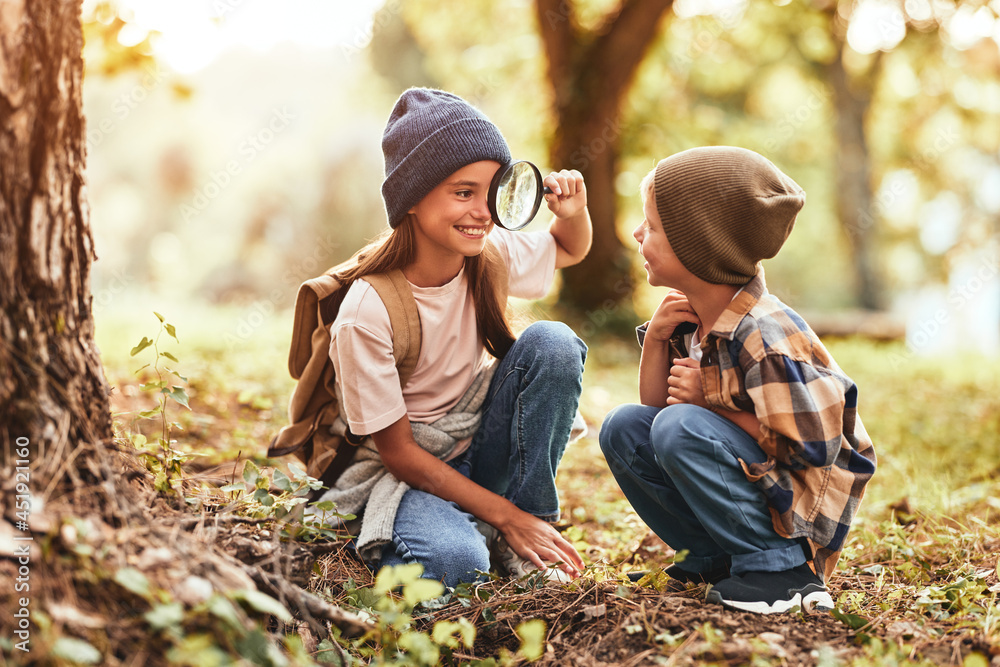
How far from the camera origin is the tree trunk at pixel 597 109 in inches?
307

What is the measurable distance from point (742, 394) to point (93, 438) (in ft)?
4.92

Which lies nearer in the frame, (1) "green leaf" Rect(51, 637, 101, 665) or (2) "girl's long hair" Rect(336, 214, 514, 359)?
(1) "green leaf" Rect(51, 637, 101, 665)

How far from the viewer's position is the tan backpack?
226 cm

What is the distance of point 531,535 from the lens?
2.20 metres

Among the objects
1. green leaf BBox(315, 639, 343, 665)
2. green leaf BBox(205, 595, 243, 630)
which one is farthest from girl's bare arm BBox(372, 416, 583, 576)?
green leaf BBox(205, 595, 243, 630)

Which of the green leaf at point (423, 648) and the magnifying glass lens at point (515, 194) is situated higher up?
the magnifying glass lens at point (515, 194)

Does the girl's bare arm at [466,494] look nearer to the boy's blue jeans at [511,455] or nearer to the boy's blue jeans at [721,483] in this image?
the boy's blue jeans at [511,455]

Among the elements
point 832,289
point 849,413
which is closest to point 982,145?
point 832,289

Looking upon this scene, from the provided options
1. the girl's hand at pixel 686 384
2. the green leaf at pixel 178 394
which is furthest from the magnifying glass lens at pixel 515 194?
the green leaf at pixel 178 394

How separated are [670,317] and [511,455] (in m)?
0.68

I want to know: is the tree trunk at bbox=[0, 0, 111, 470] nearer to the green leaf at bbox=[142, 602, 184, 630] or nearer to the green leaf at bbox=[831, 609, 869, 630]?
the green leaf at bbox=[142, 602, 184, 630]

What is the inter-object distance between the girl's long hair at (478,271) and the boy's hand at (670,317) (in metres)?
0.54

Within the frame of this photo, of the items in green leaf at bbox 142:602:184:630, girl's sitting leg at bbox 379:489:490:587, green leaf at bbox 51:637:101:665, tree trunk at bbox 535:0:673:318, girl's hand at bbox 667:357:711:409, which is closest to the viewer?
green leaf at bbox 51:637:101:665

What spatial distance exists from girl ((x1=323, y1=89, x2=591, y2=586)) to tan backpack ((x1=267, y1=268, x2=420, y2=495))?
0.04 m
